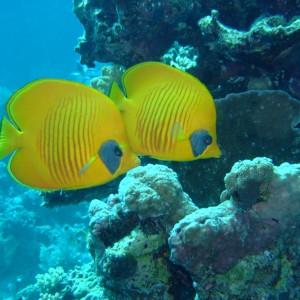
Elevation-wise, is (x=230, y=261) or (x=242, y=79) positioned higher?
(x=242, y=79)

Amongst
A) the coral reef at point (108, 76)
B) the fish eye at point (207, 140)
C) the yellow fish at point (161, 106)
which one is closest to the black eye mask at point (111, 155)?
the yellow fish at point (161, 106)

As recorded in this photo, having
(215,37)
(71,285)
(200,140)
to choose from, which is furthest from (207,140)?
(71,285)

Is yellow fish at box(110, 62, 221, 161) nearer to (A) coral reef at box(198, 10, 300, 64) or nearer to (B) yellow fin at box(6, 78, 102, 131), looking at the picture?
(B) yellow fin at box(6, 78, 102, 131)

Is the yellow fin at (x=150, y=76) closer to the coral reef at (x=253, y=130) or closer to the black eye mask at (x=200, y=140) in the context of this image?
the black eye mask at (x=200, y=140)

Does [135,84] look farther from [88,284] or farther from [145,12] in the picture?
[88,284]

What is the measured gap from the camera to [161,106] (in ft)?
6.03

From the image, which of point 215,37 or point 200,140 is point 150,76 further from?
point 215,37

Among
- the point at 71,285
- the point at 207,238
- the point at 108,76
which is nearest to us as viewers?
the point at 207,238

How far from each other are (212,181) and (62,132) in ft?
9.06

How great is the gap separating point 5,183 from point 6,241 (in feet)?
15.1

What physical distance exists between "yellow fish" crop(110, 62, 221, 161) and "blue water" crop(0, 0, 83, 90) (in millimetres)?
40164

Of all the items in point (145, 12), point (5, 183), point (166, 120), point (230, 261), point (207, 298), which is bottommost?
point (207, 298)

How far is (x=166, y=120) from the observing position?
6.06 feet

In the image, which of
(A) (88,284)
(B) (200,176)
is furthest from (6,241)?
(B) (200,176)
